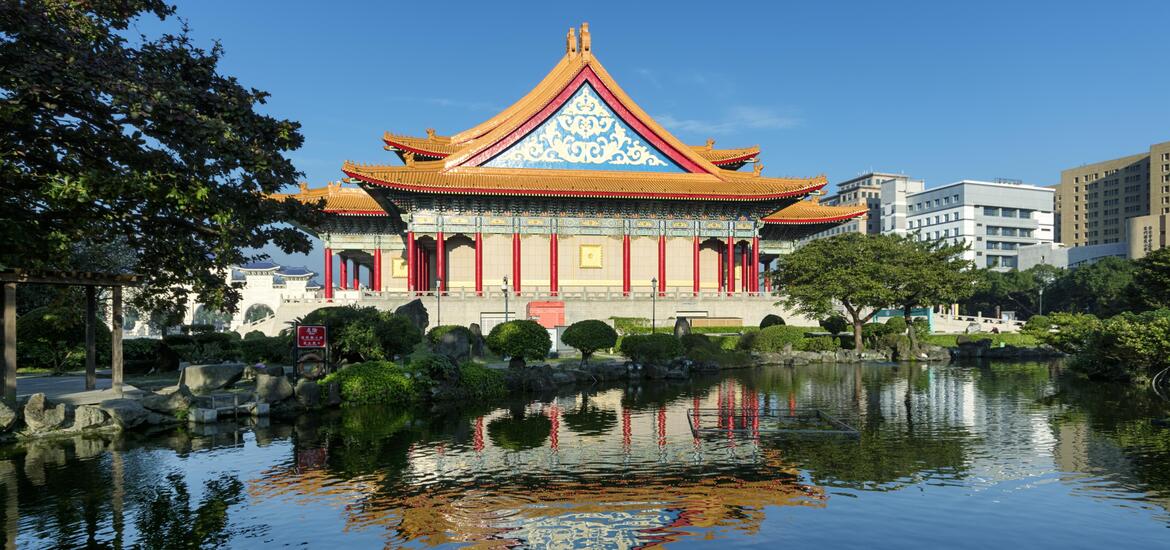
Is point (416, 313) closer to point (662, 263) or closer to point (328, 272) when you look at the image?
point (328, 272)

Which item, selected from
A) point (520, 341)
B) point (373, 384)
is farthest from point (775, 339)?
point (373, 384)

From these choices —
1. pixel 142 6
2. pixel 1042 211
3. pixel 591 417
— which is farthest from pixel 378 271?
pixel 1042 211

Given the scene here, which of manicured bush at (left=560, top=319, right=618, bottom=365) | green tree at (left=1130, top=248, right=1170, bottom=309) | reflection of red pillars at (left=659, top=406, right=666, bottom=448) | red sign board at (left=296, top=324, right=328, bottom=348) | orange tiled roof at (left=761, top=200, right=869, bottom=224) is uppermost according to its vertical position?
orange tiled roof at (left=761, top=200, right=869, bottom=224)

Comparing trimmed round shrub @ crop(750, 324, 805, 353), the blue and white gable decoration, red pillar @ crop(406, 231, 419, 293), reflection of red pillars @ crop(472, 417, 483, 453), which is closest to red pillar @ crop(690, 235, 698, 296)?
the blue and white gable decoration

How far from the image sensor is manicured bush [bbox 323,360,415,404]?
20.3 meters

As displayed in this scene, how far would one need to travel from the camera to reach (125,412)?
53.4 ft

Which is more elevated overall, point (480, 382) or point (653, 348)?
point (653, 348)

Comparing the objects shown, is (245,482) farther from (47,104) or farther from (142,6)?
(142,6)

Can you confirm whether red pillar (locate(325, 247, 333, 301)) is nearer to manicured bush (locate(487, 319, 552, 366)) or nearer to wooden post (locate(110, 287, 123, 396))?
manicured bush (locate(487, 319, 552, 366))

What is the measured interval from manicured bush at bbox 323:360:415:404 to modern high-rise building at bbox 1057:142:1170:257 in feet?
366

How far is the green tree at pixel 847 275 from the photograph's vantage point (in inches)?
1430

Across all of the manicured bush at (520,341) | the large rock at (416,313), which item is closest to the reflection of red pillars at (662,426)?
the manicured bush at (520,341)

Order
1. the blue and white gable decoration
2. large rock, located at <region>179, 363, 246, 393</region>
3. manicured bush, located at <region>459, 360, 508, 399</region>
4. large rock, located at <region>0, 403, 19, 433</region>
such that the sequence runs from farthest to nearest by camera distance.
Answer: the blue and white gable decoration, manicured bush, located at <region>459, 360, 508, 399</region>, large rock, located at <region>179, 363, 246, 393</region>, large rock, located at <region>0, 403, 19, 433</region>

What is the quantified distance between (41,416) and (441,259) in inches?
1054
